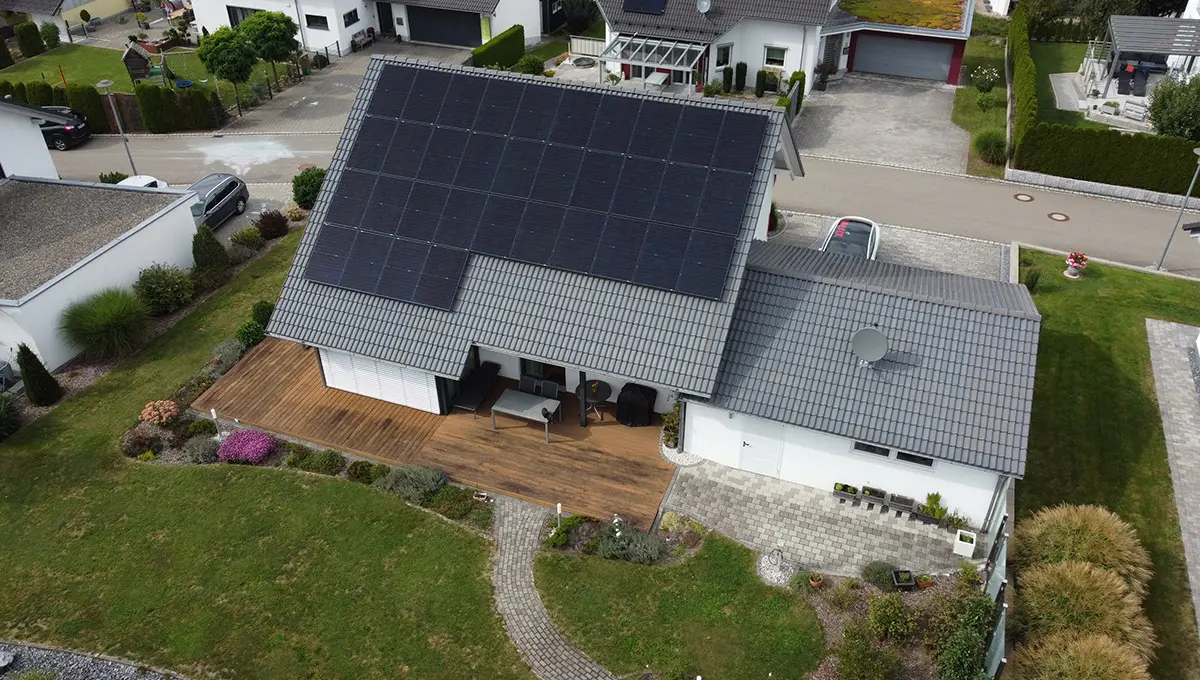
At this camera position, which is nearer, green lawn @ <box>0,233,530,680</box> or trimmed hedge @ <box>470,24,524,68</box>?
green lawn @ <box>0,233,530,680</box>

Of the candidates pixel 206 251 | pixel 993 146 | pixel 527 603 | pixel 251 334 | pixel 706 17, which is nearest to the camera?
pixel 527 603

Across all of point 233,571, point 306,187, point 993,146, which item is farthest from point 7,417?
point 993,146

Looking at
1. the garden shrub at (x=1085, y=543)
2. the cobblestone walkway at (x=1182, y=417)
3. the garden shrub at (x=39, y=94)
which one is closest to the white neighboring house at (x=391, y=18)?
the garden shrub at (x=39, y=94)

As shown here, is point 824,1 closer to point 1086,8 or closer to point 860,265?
point 1086,8

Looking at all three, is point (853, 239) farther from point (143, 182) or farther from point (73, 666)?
point (143, 182)

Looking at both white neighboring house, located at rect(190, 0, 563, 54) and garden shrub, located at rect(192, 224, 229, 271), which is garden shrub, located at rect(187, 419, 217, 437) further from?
white neighboring house, located at rect(190, 0, 563, 54)

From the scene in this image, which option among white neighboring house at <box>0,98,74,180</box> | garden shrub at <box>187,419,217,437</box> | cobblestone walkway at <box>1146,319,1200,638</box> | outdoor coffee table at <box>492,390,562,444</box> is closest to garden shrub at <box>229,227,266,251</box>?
white neighboring house at <box>0,98,74,180</box>
